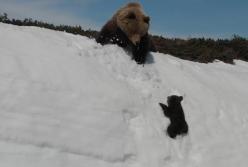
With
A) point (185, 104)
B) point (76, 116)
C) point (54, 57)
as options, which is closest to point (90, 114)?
point (76, 116)

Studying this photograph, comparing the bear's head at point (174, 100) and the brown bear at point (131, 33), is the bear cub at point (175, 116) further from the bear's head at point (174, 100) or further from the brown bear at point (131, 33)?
the brown bear at point (131, 33)

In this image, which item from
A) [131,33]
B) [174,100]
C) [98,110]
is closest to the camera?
[98,110]

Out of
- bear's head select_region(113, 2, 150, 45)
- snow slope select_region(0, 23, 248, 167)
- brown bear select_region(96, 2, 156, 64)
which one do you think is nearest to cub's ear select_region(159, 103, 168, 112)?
snow slope select_region(0, 23, 248, 167)

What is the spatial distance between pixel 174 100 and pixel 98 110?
190cm

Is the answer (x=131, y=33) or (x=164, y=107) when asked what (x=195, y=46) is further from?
(x=164, y=107)

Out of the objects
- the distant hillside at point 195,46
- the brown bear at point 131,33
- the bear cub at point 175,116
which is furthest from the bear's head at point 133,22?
the distant hillside at point 195,46

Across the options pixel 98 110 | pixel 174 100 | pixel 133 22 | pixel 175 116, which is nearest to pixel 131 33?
pixel 133 22

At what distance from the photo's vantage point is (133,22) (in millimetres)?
9922

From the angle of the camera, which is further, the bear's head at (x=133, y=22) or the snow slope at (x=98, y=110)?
the bear's head at (x=133, y=22)

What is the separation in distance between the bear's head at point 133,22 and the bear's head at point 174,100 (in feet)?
4.50

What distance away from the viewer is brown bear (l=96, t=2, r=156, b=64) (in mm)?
9781

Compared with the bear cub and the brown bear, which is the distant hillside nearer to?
the brown bear

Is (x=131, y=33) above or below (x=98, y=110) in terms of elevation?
above

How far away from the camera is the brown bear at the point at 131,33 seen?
9781 mm
